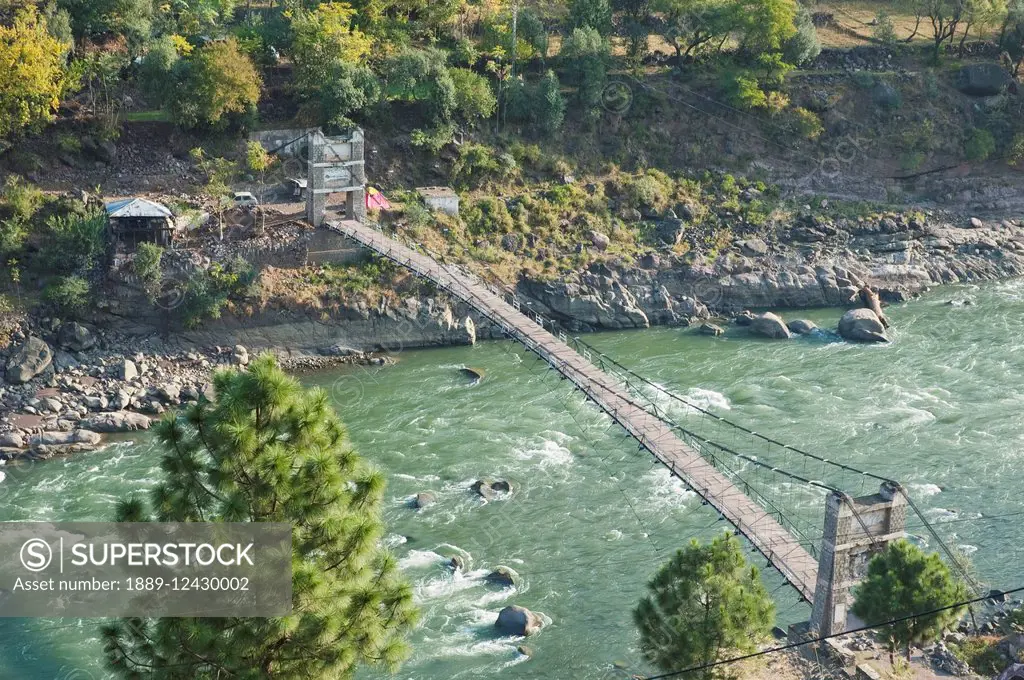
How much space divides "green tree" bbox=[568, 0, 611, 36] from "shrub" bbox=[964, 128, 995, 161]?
12.6 m

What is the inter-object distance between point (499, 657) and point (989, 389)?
52.8 ft

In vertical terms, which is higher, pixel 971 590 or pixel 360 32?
pixel 360 32

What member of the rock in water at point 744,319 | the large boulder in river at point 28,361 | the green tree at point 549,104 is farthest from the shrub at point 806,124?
the large boulder in river at point 28,361

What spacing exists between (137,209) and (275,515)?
2217 centimetres

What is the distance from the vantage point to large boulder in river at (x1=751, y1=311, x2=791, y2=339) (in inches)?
1417

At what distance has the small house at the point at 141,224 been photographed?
3447 cm

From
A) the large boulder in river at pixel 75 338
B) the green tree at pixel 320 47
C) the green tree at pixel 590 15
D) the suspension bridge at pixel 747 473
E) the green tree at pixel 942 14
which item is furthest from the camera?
the green tree at pixel 942 14

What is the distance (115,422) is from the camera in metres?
29.7

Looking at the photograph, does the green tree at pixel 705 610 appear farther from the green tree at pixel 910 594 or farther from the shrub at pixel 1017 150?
the shrub at pixel 1017 150

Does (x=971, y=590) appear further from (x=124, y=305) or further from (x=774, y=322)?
(x=124, y=305)

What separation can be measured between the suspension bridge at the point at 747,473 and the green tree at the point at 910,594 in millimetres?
667

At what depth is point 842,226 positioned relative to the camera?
1628 inches

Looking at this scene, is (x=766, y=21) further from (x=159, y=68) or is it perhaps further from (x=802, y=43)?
(x=159, y=68)

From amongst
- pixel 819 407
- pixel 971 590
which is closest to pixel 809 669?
pixel 971 590
